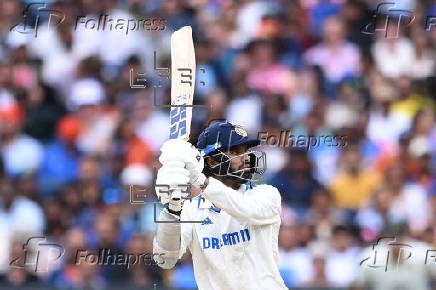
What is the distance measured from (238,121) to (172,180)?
585cm

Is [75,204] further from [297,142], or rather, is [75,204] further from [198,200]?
[198,200]

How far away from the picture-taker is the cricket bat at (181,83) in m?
5.41

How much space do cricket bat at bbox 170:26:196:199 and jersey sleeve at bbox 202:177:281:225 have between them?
0.38m

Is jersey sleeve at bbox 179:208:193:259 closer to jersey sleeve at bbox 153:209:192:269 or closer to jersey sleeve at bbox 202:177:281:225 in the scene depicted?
jersey sleeve at bbox 153:209:192:269

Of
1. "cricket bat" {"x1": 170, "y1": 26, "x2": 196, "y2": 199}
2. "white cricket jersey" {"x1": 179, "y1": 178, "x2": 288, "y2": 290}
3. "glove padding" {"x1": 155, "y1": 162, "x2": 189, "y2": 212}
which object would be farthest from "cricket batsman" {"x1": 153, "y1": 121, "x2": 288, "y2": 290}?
"glove padding" {"x1": 155, "y1": 162, "x2": 189, "y2": 212}

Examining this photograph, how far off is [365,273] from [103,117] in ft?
10.8

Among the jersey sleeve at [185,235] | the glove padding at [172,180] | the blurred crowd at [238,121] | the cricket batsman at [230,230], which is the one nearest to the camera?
the glove padding at [172,180]

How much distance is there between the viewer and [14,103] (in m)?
11.3

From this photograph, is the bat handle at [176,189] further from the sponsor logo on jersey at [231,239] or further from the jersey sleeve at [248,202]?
the sponsor logo on jersey at [231,239]

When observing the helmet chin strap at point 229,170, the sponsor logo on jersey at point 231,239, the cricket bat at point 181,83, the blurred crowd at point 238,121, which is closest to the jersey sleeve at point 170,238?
the sponsor logo on jersey at point 231,239

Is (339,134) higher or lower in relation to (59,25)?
lower

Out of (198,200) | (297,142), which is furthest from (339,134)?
(198,200)

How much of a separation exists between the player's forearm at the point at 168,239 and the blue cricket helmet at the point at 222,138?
40 cm

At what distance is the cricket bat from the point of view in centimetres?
541
